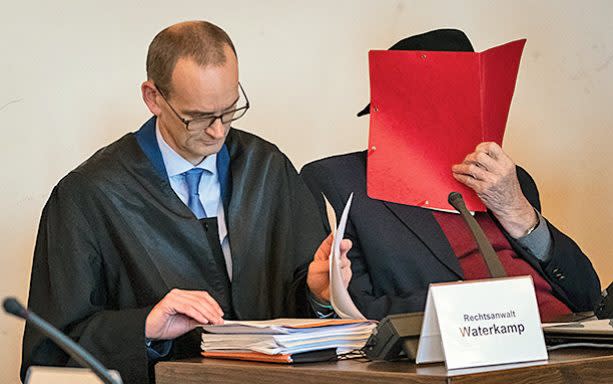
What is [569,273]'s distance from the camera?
2.66 m

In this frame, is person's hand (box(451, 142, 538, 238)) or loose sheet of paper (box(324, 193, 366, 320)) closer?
loose sheet of paper (box(324, 193, 366, 320))

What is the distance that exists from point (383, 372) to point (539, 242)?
1261 mm

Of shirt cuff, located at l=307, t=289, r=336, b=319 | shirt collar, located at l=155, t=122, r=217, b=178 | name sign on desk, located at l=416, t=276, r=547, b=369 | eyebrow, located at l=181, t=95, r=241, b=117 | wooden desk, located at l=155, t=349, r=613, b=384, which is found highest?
eyebrow, located at l=181, t=95, r=241, b=117

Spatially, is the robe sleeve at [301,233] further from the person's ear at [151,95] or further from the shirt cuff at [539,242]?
the shirt cuff at [539,242]

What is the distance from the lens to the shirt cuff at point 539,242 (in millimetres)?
2656

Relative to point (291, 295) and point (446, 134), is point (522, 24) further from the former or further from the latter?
point (291, 295)

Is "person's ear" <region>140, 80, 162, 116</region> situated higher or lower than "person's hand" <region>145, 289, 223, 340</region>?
higher

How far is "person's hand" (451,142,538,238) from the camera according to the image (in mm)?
2480

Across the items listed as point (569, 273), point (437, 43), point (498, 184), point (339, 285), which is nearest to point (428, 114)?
point (498, 184)

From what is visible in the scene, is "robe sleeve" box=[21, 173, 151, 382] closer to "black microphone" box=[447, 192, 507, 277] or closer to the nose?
the nose

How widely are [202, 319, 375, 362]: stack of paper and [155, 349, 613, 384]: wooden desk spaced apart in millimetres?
30

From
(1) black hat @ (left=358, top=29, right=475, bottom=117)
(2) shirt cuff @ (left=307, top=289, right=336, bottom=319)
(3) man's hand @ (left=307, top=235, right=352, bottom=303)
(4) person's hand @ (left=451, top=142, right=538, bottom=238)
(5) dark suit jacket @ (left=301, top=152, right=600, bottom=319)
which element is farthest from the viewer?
(1) black hat @ (left=358, top=29, right=475, bottom=117)

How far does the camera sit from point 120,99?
9.82 feet

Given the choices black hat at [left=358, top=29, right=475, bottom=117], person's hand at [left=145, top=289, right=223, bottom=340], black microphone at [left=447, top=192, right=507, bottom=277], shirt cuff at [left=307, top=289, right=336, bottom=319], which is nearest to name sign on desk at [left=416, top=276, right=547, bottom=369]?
black microphone at [left=447, top=192, right=507, bottom=277]
